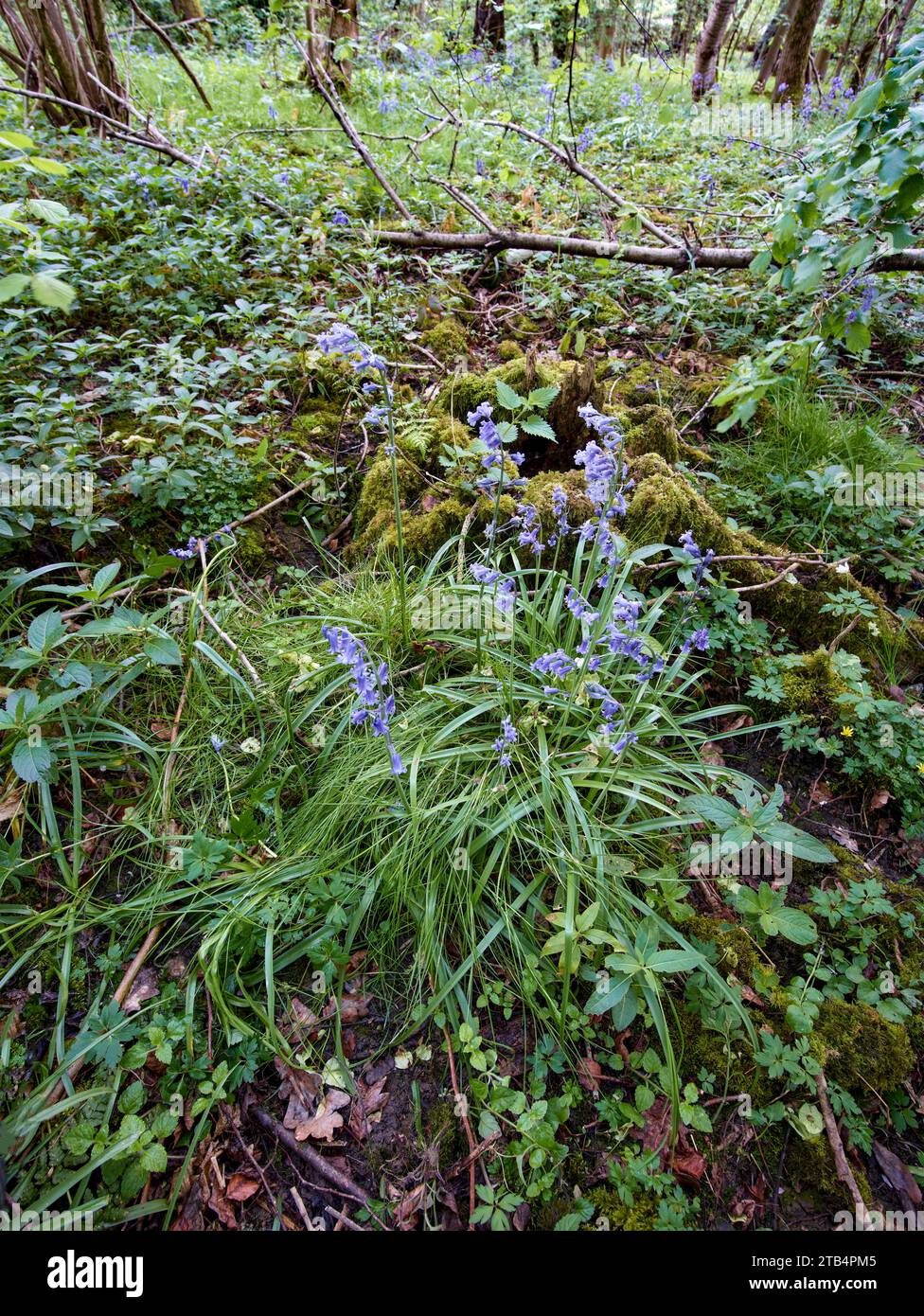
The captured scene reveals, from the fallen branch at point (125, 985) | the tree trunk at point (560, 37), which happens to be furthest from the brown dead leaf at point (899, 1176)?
the tree trunk at point (560, 37)

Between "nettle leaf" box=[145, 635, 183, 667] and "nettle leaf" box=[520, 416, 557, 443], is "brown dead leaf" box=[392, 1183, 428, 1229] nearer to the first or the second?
"nettle leaf" box=[145, 635, 183, 667]

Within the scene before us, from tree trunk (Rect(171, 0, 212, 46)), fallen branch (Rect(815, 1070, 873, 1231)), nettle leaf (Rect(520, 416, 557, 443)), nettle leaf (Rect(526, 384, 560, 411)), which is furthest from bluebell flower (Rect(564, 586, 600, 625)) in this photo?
tree trunk (Rect(171, 0, 212, 46))

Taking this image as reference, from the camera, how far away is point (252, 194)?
16.6ft

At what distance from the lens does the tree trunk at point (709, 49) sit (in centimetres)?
993

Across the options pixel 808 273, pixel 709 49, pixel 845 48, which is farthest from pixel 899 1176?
pixel 845 48

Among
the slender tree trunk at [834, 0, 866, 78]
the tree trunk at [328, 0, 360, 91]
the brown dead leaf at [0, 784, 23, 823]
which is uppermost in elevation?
the slender tree trunk at [834, 0, 866, 78]

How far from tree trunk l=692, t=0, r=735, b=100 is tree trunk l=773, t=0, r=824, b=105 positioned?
115 cm

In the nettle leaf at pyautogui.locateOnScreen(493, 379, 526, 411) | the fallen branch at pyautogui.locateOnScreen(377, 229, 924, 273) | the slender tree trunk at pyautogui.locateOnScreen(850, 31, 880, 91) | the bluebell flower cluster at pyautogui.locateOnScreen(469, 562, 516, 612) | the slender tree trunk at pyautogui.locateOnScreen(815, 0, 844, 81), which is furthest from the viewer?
the slender tree trunk at pyautogui.locateOnScreen(815, 0, 844, 81)

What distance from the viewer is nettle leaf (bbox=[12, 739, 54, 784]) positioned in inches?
74.6

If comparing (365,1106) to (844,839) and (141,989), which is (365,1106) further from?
(844,839)

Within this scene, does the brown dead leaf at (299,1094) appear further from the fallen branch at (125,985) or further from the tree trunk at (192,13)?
the tree trunk at (192,13)

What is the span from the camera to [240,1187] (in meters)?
1.66

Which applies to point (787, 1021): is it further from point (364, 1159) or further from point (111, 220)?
point (111, 220)
